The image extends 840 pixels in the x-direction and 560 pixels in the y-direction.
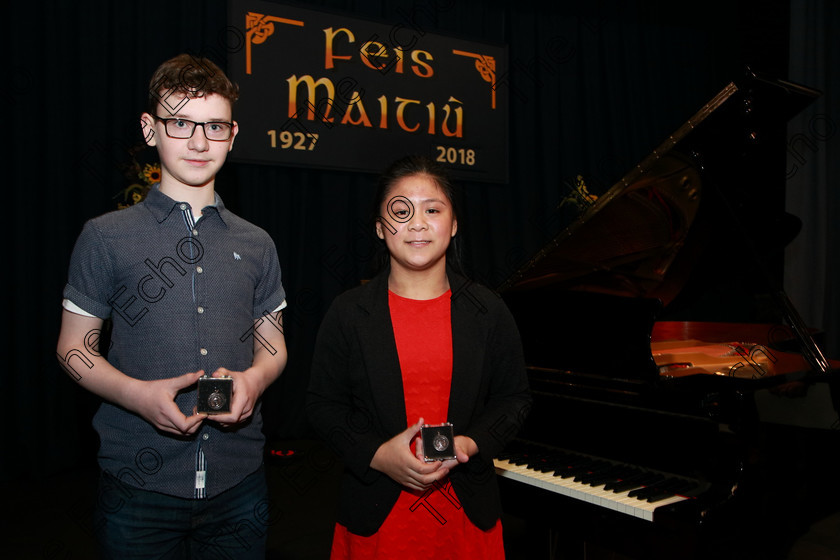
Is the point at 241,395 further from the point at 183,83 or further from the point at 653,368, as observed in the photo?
the point at 653,368

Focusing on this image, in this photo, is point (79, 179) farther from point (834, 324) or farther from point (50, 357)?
point (834, 324)

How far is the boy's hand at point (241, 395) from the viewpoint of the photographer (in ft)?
3.71

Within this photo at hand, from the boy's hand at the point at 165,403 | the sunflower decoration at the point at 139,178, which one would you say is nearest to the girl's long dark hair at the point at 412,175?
the boy's hand at the point at 165,403

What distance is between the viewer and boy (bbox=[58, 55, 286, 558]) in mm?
1169

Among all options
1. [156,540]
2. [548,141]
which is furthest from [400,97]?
[156,540]

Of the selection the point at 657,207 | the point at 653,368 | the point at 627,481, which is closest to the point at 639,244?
the point at 657,207

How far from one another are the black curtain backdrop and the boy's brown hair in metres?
0.65

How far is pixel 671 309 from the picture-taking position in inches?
102

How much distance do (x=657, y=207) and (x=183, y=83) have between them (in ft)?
5.92

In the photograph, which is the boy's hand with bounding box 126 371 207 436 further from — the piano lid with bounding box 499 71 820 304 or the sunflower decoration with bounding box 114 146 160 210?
the sunflower decoration with bounding box 114 146 160 210

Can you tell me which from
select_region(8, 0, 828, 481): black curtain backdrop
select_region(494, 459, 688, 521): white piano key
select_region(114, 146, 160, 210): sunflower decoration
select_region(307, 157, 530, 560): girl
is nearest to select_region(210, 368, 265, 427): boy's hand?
select_region(307, 157, 530, 560): girl

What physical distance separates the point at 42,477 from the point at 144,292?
350 cm

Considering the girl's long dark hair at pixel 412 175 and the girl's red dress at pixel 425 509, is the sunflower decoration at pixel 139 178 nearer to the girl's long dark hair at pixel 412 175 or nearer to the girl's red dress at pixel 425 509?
the girl's long dark hair at pixel 412 175

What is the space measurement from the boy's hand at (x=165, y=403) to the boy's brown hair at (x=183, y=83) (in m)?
0.51
